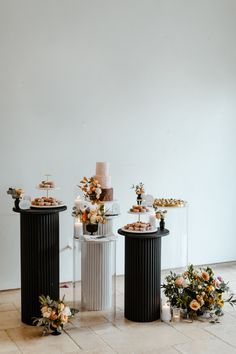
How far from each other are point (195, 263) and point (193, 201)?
76 centimetres

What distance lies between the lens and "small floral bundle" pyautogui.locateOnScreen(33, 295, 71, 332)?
14.3ft

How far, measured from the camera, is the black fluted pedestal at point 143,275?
4.70 m

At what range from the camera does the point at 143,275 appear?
472 cm

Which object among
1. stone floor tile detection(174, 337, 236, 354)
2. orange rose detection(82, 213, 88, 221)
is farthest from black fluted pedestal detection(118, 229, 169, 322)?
stone floor tile detection(174, 337, 236, 354)

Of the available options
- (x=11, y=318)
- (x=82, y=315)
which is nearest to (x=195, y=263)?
(x=82, y=315)

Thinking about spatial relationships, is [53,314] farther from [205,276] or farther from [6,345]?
[205,276]

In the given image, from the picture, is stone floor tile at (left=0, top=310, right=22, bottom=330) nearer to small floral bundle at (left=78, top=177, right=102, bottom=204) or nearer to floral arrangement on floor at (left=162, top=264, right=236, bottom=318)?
small floral bundle at (left=78, top=177, right=102, bottom=204)

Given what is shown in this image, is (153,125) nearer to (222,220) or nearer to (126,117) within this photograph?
(126,117)

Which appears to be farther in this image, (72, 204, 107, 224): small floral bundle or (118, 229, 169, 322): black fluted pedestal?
(72, 204, 107, 224): small floral bundle

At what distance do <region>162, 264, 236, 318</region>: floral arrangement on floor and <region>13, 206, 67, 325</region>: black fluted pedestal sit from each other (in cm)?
107

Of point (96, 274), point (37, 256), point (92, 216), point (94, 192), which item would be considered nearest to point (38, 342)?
point (37, 256)

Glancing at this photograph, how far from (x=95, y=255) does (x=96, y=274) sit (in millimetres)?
172

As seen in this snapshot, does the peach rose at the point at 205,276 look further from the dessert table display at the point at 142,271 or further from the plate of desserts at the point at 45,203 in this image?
the plate of desserts at the point at 45,203

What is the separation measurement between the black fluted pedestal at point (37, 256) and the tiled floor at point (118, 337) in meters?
0.22
